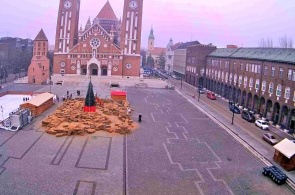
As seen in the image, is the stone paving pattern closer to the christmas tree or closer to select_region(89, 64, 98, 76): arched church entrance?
the christmas tree

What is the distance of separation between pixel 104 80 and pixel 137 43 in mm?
13813

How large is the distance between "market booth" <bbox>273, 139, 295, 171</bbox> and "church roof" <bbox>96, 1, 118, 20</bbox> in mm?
70089

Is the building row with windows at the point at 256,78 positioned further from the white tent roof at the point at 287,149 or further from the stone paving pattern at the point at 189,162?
the white tent roof at the point at 287,149

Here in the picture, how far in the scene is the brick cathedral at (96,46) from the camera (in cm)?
6988

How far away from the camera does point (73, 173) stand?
18.3 meters

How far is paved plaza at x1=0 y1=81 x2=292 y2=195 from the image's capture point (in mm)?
16953

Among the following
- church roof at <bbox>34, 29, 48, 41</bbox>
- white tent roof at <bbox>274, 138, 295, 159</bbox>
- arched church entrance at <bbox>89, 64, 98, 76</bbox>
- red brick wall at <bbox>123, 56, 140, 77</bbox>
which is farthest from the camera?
red brick wall at <bbox>123, 56, 140, 77</bbox>

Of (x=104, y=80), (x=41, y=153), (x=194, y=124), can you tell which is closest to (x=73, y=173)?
(x=41, y=153)

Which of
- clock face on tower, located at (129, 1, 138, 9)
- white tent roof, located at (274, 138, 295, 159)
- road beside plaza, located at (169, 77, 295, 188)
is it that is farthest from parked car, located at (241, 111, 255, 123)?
clock face on tower, located at (129, 1, 138, 9)

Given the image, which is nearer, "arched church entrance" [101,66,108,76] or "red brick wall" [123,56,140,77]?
"arched church entrance" [101,66,108,76]

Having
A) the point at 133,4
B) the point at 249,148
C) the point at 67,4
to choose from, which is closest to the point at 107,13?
the point at 133,4

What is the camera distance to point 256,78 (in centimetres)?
4153

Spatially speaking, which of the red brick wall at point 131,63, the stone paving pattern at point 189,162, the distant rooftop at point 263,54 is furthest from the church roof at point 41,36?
the stone paving pattern at point 189,162

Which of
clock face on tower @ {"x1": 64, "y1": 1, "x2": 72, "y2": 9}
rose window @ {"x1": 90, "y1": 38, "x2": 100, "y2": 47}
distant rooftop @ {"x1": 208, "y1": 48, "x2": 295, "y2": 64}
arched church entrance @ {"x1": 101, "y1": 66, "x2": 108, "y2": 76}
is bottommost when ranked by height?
arched church entrance @ {"x1": 101, "y1": 66, "x2": 108, "y2": 76}
